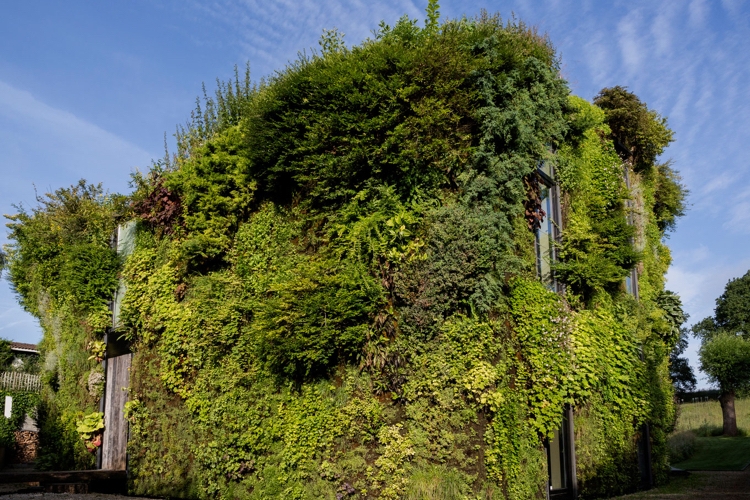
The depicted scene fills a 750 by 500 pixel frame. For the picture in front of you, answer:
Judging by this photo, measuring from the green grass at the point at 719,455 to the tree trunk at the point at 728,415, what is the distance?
3.53ft

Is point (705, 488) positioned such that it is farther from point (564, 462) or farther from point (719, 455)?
point (719, 455)

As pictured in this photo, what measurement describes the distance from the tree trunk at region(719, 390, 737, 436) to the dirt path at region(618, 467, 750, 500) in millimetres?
11942

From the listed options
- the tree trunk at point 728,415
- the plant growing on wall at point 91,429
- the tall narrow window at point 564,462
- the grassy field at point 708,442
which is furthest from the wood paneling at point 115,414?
the tree trunk at point 728,415

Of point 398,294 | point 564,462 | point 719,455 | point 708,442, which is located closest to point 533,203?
point 398,294

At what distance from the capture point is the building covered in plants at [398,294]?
8.41 m

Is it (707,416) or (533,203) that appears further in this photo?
(707,416)

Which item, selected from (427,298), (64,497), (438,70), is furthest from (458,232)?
(64,497)

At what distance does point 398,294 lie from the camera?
868 cm

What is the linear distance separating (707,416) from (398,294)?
28151mm

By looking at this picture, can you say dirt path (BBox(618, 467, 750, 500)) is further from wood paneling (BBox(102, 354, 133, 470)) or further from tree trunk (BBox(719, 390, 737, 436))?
tree trunk (BBox(719, 390, 737, 436))

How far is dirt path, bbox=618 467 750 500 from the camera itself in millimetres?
10477

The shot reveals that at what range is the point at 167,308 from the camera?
37.8ft

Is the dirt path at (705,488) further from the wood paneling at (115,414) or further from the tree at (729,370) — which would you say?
the tree at (729,370)

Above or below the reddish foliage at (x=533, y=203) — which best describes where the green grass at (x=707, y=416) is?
below
